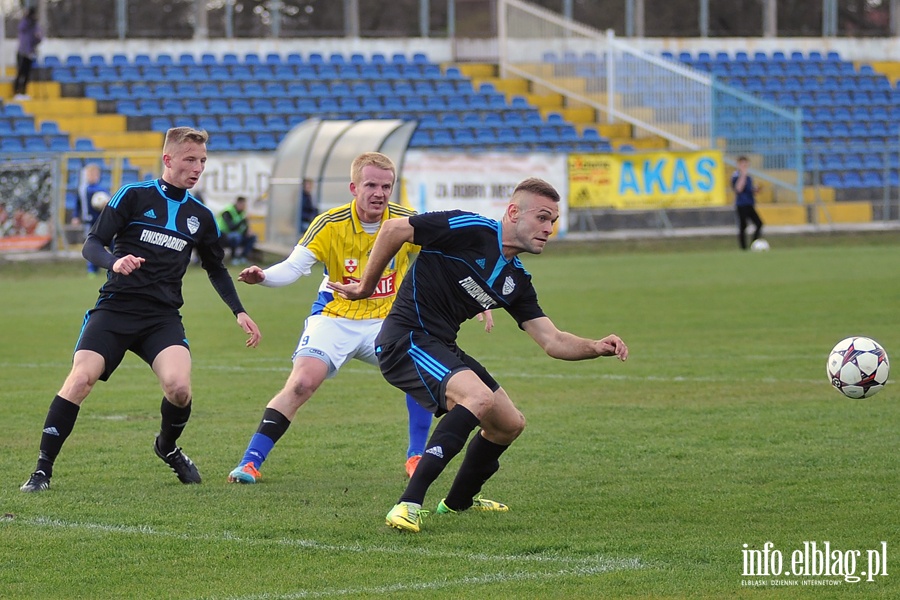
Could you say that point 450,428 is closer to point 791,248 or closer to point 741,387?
point 741,387

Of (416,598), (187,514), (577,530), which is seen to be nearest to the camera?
(416,598)

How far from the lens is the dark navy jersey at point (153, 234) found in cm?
688

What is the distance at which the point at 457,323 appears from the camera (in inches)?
245

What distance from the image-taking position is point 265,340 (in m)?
14.0

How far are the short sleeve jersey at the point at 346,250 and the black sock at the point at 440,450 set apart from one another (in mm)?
1645

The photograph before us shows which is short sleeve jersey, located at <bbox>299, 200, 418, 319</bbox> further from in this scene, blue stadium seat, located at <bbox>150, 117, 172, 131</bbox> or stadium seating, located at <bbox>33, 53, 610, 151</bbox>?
blue stadium seat, located at <bbox>150, 117, 172, 131</bbox>

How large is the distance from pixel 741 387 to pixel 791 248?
17.4m

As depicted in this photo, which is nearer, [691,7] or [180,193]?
[180,193]

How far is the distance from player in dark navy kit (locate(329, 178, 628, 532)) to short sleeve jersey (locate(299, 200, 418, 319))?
1.13m

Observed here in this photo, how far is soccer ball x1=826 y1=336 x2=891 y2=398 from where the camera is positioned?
7.53m

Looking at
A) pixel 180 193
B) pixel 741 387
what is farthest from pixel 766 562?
pixel 741 387

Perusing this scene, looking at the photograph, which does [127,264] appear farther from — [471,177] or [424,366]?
[471,177]

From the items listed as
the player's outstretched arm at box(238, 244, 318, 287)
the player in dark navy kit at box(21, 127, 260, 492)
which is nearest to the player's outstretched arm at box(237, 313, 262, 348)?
the player in dark navy kit at box(21, 127, 260, 492)

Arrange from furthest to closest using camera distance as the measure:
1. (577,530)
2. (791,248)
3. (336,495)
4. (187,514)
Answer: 1. (791,248)
2. (336,495)
3. (187,514)
4. (577,530)
